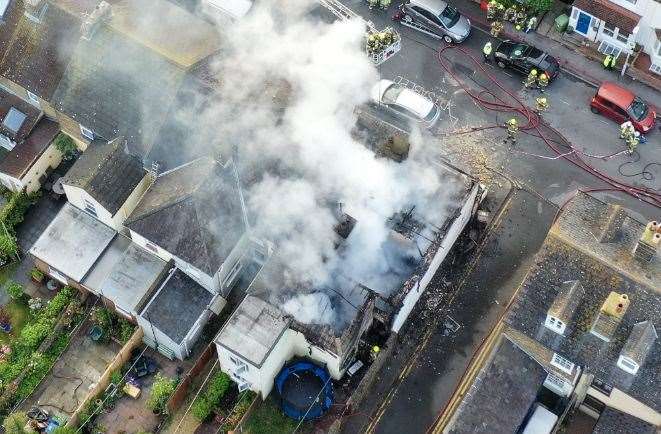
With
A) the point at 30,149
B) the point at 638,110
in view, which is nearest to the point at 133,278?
the point at 30,149

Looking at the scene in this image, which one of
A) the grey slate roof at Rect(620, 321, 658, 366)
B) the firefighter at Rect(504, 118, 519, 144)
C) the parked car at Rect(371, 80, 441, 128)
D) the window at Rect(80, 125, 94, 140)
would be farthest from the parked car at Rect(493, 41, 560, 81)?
the window at Rect(80, 125, 94, 140)

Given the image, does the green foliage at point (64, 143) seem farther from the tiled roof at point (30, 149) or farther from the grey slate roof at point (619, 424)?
the grey slate roof at point (619, 424)

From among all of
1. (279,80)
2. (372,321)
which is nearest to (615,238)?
(372,321)

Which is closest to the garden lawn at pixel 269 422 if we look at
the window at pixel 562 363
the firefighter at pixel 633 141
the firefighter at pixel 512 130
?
the window at pixel 562 363

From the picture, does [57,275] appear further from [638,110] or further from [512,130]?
[638,110]

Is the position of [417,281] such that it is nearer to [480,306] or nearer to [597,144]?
[480,306]

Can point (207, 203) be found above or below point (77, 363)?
above
